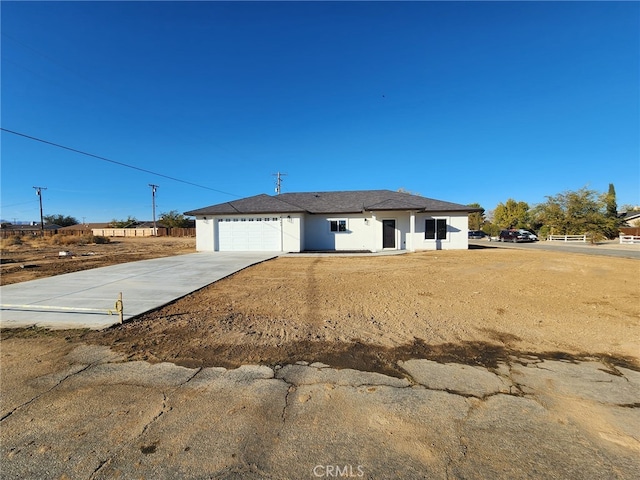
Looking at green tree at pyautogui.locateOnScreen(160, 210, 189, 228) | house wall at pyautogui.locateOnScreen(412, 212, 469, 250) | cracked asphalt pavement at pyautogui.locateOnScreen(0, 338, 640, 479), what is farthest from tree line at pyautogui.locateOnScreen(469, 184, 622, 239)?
green tree at pyautogui.locateOnScreen(160, 210, 189, 228)

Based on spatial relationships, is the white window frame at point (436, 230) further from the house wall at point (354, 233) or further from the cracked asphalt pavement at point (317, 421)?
the cracked asphalt pavement at point (317, 421)

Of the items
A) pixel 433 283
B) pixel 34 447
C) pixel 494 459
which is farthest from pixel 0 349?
pixel 433 283

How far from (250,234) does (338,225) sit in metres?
6.31

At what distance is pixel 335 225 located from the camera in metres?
20.7

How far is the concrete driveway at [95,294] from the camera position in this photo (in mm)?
5465

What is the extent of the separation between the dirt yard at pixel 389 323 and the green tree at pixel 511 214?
174 ft

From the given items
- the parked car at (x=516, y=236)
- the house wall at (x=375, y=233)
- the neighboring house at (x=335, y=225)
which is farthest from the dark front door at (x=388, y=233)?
the parked car at (x=516, y=236)

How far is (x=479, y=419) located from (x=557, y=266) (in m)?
11.8

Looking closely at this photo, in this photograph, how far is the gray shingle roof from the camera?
61.0ft

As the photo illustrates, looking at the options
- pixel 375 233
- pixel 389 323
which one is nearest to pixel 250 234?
pixel 375 233

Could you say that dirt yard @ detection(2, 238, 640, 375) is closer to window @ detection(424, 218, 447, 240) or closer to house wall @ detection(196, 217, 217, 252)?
window @ detection(424, 218, 447, 240)

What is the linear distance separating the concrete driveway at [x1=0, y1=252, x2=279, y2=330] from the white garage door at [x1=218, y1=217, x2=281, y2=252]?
7.20 meters

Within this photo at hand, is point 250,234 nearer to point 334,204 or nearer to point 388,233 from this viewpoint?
point 334,204

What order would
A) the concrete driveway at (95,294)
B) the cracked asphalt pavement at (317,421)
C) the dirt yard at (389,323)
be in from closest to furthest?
the cracked asphalt pavement at (317,421)
the dirt yard at (389,323)
the concrete driveway at (95,294)
